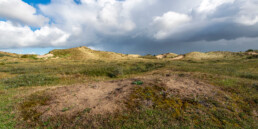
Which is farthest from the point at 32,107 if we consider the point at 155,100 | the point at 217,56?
the point at 217,56

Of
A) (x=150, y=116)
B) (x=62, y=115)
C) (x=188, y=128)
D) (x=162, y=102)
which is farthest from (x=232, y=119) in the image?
(x=62, y=115)

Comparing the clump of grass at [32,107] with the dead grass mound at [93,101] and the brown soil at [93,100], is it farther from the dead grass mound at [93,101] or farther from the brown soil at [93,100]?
the brown soil at [93,100]

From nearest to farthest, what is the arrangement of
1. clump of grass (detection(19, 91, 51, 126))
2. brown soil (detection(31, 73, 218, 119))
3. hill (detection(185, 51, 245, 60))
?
clump of grass (detection(19, 91, 51, 126))
brown soil (detection(31, 73, 218, 119))
hill (detection(185, 51, 245, 60))

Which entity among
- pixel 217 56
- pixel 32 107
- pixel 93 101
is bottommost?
pixel 32 107

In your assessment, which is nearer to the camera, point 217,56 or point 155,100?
point 155,100

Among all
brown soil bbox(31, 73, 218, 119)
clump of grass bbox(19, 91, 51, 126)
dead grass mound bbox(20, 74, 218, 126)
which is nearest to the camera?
clump of grass bbox(19, 91, 51, 126)

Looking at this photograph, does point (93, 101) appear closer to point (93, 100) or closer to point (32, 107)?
point (93, 100)

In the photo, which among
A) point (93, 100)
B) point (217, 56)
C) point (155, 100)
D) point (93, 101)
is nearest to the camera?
point (155, 100)

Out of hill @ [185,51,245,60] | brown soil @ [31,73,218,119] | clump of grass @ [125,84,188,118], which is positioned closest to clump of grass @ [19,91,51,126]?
brown soil @ [31,73,218,119]

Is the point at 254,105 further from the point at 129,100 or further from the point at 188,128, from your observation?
the point at 129,100

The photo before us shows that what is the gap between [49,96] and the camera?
9617 mm

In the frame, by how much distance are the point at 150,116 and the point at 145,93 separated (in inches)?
92.3

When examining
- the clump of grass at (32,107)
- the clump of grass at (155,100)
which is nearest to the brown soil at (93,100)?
the clump of grass at (32,107)

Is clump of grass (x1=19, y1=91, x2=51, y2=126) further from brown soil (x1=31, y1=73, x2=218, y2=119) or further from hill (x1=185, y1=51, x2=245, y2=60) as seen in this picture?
hill (x1=185, y1=51, x2=245, y2=60)
